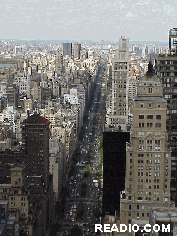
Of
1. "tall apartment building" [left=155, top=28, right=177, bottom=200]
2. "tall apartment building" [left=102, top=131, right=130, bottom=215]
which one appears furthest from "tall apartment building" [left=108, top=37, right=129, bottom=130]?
"tall apartment building" [left=155, top=28, right=177, bottom=200]

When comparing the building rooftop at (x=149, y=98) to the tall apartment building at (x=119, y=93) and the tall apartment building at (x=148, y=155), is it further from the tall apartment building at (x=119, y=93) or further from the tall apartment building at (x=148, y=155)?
the tall apartment building at (x=119, y=93)

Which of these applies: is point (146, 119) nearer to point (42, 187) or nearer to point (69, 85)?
point (42, 187)

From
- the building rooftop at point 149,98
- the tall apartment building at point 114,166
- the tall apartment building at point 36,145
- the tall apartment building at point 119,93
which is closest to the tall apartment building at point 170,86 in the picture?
the tall apartment building at point 114,166

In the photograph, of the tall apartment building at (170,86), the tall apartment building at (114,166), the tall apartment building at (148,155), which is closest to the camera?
the tall apartment building at (148,155)

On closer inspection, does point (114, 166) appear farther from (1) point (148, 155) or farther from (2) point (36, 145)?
(1) point (148, 155)

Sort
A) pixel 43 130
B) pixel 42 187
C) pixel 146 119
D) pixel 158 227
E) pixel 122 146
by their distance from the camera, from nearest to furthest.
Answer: pixel 158 227 → pixel 146 119 → pixel 122 146 → pixel 42 187 → pixel 43 130

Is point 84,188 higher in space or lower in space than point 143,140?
lower

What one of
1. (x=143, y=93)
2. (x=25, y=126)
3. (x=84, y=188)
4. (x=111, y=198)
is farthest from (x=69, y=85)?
(x=143, y=93)

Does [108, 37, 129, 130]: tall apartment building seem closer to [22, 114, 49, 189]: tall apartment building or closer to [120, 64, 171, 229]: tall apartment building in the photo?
[22, 114, 49, 189]: tall apartment building
